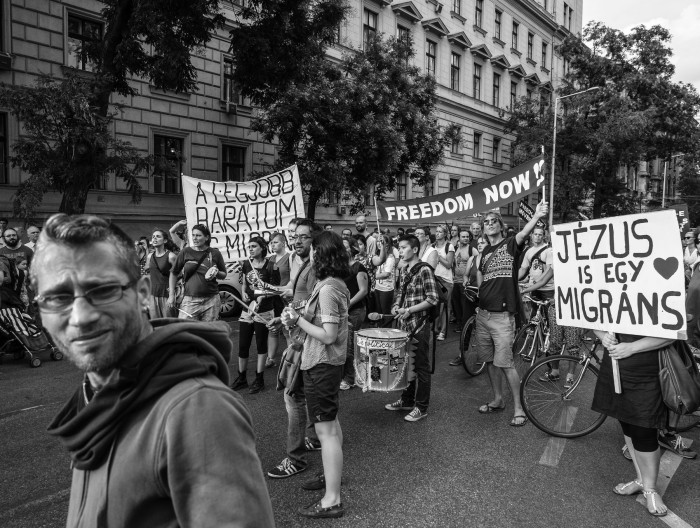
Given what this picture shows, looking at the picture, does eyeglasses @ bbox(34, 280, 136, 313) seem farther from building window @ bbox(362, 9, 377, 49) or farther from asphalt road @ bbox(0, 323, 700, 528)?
building window @ bbox(362, 9, 377, 49)

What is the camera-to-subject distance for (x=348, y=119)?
15.4 metres

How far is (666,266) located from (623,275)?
1.01 ft

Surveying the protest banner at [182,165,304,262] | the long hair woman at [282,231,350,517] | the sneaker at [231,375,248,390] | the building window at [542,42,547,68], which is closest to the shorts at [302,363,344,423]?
the long hair woman at [282,231,350,517]

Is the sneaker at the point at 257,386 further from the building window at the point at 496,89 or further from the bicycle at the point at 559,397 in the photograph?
the building window at the point at 496,89

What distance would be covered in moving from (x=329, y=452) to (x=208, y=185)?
6.95 metres

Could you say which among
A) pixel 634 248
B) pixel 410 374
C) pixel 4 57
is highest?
pixel 4 57

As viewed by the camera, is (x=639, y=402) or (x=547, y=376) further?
(x=547, y=376)

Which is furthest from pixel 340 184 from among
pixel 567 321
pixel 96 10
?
pixel 567 321

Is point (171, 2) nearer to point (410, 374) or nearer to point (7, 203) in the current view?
point (7, 203)

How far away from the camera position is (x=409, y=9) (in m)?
26.1

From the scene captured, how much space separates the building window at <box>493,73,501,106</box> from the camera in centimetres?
3431

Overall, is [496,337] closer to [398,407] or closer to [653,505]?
[398,407]

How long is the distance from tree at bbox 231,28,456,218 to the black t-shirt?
9.88 meters

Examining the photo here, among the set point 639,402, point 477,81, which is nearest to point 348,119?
point 639,402
